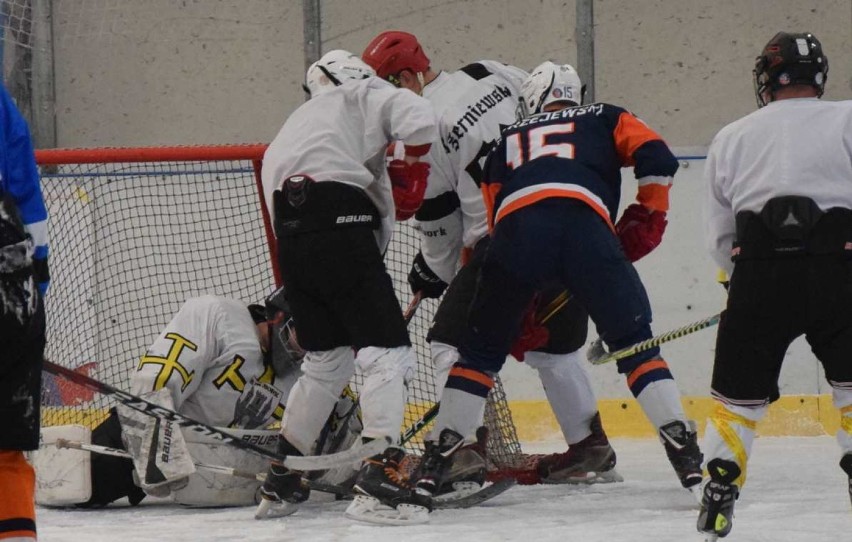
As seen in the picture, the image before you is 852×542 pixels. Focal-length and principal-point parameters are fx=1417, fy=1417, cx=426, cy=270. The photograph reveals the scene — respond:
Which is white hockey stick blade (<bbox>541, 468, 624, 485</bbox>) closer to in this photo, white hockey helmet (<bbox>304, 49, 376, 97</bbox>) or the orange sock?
white hockey helmet (<bbox>304, 49, 376, 97</bbox>)

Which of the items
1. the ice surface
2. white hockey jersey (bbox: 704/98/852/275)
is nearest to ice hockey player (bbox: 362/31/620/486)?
the ice surface

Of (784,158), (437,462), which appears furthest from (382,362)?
(784,158)

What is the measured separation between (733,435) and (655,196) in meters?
0.95

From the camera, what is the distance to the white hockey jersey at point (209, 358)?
12.3 feet

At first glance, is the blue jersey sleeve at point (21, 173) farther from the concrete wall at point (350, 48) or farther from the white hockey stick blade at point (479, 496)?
the concrete wall at point (350, 48)

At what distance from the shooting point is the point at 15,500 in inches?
86.9

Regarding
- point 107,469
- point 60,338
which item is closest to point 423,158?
point 107,469

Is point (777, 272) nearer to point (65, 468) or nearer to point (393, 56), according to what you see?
point (393, 56)

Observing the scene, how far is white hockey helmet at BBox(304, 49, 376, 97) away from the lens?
3666mm

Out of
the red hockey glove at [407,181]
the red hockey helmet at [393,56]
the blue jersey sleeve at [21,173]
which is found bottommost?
the red hockey glove at [407,181]

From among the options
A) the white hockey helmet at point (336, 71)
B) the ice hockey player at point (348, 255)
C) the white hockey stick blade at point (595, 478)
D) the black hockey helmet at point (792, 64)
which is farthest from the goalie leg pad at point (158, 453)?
the black hockey helmet at point (792, 64)

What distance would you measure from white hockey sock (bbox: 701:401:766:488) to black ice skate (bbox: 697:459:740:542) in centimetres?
2

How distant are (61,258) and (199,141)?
1.73 m

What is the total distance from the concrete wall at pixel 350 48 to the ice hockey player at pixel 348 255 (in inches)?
103
